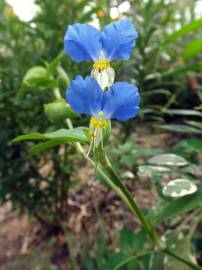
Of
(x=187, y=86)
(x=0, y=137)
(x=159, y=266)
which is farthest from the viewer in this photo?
(x=187, y=86)

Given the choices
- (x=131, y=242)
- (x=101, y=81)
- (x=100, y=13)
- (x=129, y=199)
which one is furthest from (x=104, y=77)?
(x=100, y=13)

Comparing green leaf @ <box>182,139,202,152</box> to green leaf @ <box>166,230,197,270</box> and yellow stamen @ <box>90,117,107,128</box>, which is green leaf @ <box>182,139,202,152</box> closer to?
green leaf @ <box>166,230,197,270</box>

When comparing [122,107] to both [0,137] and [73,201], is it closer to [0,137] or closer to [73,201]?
[0,137]

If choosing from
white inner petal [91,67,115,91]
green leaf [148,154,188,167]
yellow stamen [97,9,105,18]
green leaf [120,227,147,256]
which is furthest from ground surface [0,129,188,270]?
white inner petal [91,67,115,91]

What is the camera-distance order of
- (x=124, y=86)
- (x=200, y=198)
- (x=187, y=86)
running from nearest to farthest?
(x=124, y=86) → (x=200, y=198) → (x=187, y=86)

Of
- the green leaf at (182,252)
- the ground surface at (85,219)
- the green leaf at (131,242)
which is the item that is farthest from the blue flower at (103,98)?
the ground surface at (85,219)

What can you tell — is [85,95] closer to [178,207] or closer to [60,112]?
[60,112]

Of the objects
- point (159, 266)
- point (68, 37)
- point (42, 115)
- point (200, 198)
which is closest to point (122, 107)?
point (68, 37)
